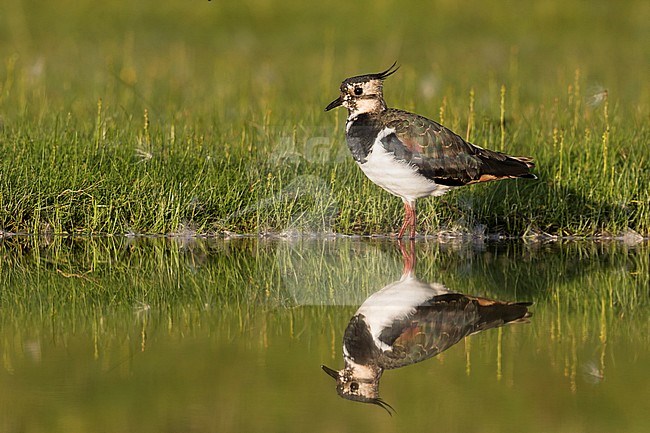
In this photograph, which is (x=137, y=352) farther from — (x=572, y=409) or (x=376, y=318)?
(x=572, y=409)

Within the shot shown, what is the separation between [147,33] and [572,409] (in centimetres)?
1666

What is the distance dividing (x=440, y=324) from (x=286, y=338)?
74 cm

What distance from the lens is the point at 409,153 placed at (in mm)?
8008

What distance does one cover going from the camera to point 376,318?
590cm

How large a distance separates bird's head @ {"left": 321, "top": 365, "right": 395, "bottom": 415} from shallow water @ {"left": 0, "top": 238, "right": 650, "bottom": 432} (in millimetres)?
40

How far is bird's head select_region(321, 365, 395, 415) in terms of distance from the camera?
4.67 metres

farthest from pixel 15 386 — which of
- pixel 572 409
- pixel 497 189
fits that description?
pixel 497 189

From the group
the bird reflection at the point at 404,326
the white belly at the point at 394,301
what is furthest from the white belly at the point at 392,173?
the bird reflection at the point at 404,326

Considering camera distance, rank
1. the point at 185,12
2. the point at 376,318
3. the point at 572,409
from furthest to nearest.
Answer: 1. the point at 185,12
2. the point at 376,318
3. the point at 572,409

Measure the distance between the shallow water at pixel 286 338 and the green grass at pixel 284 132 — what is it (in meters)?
0.40

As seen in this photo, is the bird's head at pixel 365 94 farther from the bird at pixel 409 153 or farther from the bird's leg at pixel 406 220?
the bird's leg at pixel 406 220

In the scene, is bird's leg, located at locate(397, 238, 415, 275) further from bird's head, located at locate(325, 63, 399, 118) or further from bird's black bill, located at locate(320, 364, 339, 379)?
bird's black bill, located at locate(320, 364, 339, 379)

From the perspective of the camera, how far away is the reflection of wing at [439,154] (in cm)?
803

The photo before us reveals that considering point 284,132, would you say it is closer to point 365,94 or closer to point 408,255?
point 365,94
